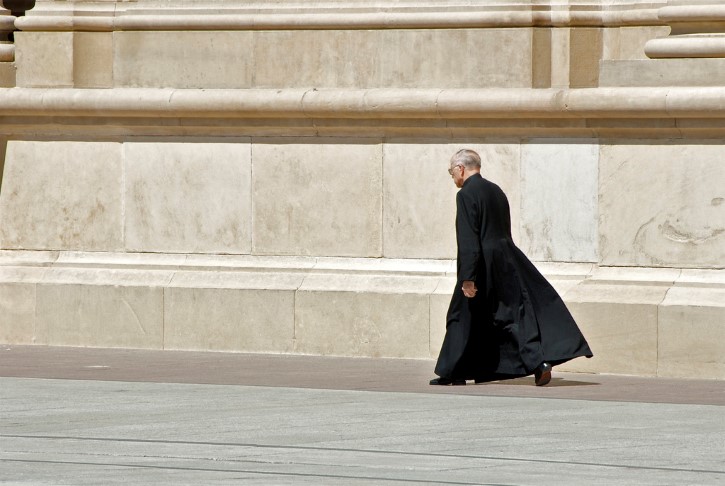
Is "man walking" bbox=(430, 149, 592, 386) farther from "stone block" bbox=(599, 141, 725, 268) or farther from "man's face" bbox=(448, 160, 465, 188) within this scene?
"stone block" bbox=(599, 141, 725, 268)

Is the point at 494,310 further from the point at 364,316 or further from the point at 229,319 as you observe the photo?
the point at 229,319

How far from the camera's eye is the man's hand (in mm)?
12172

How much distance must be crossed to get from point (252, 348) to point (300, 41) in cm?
222

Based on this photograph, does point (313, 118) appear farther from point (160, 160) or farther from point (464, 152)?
point (464, 152)

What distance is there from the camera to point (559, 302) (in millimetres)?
12414

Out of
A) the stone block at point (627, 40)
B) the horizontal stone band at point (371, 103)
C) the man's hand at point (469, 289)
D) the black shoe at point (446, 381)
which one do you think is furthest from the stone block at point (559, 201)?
the black shoe at point (446, 381)

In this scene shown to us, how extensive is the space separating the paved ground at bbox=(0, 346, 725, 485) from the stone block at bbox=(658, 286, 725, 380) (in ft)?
0.85

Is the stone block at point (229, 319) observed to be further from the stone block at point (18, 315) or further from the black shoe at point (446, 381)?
the black shoe at point (446, 381)

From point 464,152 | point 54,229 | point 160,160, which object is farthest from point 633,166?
point 54,229

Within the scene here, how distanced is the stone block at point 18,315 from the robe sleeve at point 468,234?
4.27 metres

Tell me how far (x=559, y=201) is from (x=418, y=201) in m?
1.08

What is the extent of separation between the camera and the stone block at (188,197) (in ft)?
49.2

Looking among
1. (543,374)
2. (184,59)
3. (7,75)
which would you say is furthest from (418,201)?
(7,75)

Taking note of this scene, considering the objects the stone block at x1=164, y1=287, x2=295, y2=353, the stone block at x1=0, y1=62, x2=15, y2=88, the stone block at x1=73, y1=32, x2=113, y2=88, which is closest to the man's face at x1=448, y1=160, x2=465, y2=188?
the stone block at x1=164, y1=287, x2=295, y2=353
